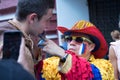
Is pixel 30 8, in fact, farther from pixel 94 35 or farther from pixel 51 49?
pixel 94 35

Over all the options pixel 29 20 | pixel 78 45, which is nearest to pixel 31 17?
pixel 29 20

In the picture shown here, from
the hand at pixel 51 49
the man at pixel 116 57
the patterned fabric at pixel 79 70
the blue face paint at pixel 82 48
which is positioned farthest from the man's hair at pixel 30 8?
the man at pixel 116 57

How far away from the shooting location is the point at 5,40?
2.39m

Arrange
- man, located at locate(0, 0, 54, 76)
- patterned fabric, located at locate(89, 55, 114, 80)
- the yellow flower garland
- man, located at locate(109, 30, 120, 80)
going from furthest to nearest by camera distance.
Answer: man, located at locate(109, 30, 120, 80), patterned fabric, located at locate(89, 55, 114, 80), the yellow flower garland, man, located at locate(0, 0, 54, 76)

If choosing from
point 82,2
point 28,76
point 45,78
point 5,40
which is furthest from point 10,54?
point 82,2

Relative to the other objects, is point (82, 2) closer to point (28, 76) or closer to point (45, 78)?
point (45, 78)

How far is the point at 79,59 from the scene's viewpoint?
3.31 meters

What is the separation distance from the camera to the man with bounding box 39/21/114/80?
10.5 ft

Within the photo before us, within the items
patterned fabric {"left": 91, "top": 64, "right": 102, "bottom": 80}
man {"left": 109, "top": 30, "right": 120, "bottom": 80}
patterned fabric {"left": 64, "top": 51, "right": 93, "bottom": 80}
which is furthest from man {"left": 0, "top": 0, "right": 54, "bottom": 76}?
man {"left": 109, "top": 30, "right": 120, "bottom": 80}

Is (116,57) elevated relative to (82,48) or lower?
lower

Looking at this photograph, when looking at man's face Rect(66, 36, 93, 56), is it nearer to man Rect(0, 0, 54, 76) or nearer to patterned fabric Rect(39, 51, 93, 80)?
patterned fabric Rect(39, 51, 93, 80)

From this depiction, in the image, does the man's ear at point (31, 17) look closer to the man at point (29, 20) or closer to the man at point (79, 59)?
the man at point (29, 20)

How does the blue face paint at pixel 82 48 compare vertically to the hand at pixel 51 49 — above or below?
below

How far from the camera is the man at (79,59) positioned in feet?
10.5
